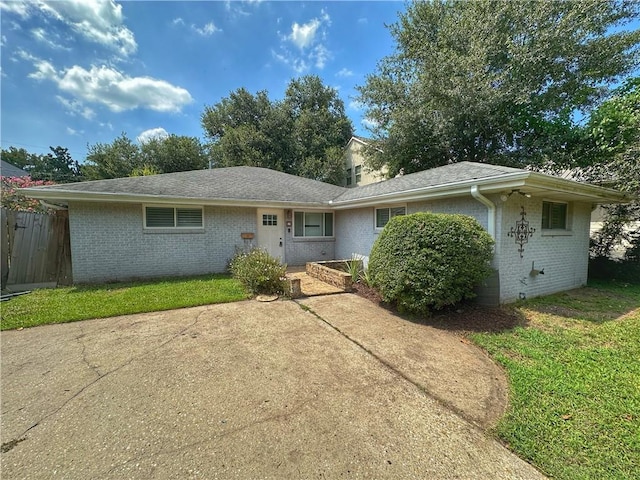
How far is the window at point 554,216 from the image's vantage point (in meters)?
6.89

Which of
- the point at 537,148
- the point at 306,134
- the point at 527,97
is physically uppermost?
the point at 306,134

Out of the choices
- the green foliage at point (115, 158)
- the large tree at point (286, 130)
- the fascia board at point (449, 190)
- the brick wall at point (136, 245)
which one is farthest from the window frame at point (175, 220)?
the green foliage at point (115, 158)

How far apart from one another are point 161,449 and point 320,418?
1.31 meters

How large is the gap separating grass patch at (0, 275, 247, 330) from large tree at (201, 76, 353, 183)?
16.2 m

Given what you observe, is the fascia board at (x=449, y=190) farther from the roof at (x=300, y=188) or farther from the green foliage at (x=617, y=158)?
the green foliage at (x=617, y=158)

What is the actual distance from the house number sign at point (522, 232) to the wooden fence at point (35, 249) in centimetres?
1192

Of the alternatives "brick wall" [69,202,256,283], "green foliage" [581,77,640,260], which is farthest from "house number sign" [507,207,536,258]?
"brick wall" [69,202,256,283]

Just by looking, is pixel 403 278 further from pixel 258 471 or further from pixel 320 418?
pixel 258 471

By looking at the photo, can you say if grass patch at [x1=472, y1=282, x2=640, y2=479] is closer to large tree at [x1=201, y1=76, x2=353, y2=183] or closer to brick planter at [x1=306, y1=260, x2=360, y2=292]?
brick planter at [x1=306, y1=260, x2=360, y2=292]

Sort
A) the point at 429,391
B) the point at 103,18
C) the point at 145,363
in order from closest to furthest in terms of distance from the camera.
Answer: the point at 429,391, the point at 145,363, the point at 103,18

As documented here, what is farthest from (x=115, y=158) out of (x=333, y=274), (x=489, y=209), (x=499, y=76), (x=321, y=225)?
(x=489, y=209)

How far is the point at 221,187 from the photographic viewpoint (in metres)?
9.73

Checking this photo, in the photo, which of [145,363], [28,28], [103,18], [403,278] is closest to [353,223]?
[403,278]

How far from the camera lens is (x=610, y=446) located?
2.07 metres
